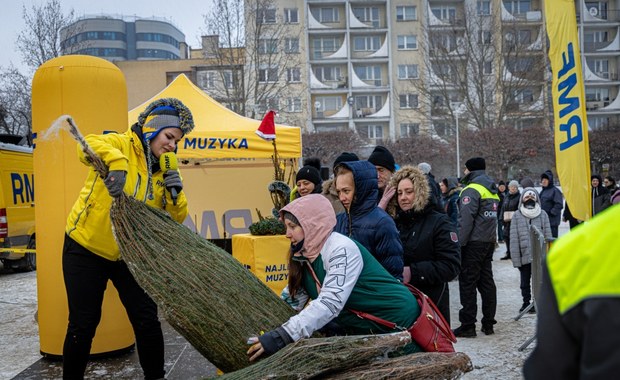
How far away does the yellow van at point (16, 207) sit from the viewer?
461 inches

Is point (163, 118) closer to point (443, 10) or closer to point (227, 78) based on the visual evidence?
point (227, 78)

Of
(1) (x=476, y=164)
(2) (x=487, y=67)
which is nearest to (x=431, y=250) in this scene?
(1) (x=476, y=164)

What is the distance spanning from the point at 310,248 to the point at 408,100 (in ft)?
167

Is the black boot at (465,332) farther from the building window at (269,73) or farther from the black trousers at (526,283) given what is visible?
the building window at (269,73)

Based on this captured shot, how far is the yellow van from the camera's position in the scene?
11.7 meters

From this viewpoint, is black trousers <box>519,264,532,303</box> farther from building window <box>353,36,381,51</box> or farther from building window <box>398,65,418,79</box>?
building window <box>353,36,381,51</box>

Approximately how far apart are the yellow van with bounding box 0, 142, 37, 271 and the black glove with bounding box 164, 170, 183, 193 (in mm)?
8773

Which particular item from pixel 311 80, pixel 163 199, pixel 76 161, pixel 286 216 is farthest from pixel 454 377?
pixel 311 80

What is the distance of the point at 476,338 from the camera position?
632 centimetres

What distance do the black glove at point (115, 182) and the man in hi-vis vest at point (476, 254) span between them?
420 centimetres

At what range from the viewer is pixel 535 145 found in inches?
1416

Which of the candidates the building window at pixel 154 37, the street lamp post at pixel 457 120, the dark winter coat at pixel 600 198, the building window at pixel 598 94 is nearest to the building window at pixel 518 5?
the building window at pixel 598 94

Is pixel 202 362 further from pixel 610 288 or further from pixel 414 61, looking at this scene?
pixel 414 61

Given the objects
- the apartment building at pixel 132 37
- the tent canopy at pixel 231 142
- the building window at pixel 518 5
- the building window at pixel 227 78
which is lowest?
the tent canopy at pixel 231 142
